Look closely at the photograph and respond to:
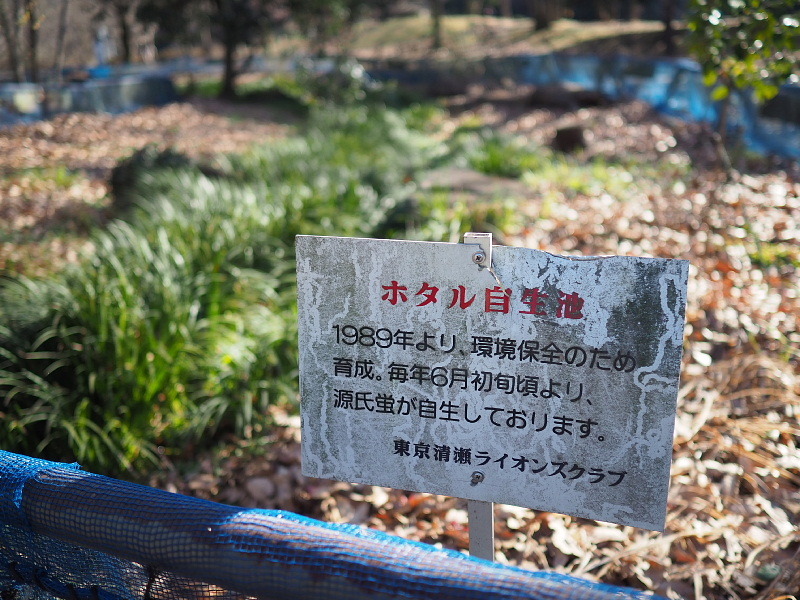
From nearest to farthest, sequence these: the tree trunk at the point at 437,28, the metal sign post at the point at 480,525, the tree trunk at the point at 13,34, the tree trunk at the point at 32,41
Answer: the metal sign post at the point at 480,525 < the tree trunk at the point at 32,41 < the tree trunk at the point at 13,34 < the tree trunk at the point at 437,28

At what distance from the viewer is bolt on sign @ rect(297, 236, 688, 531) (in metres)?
1.62

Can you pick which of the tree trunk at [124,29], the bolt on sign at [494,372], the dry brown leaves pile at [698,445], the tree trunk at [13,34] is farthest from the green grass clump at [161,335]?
the tree trunk at [124,29]

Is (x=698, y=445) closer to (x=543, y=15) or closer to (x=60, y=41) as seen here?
(x=60, y=41)

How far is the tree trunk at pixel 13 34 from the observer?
7164 millimetres

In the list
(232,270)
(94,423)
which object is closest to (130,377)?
(94,423)

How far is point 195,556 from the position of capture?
147 cm

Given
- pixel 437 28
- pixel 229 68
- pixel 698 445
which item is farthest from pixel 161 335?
pixel 437 28

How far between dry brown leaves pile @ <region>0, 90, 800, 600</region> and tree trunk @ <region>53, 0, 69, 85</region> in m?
2.54

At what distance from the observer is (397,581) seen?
4.43ft

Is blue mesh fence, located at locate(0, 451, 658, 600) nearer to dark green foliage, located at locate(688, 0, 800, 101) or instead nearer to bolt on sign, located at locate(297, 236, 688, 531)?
bolt on sign, located at locate(297, 236, 688, 531)

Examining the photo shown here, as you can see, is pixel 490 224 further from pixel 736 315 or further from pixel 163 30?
pixel 163 30

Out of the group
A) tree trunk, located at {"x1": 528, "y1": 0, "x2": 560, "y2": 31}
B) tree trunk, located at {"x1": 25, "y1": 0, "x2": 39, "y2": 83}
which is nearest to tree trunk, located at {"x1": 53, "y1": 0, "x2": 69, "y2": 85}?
tree trunk, located at {"x1": 25, "y1": 0, "x2": 39, "y2": 83}

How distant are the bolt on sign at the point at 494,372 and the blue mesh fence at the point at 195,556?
34 cm

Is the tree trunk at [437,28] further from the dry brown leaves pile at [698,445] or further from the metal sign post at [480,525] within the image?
the metal sign post at [480,525]
